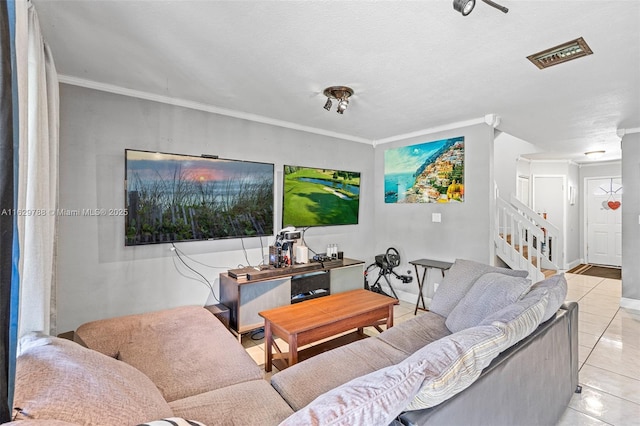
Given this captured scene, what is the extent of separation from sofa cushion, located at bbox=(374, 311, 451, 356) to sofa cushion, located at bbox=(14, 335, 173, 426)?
4.68ft

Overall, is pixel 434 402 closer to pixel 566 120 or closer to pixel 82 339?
pixel 82 339

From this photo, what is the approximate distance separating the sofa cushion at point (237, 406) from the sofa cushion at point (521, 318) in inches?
41.0

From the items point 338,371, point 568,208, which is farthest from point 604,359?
point 568,208

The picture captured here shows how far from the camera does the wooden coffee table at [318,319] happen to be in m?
2.26

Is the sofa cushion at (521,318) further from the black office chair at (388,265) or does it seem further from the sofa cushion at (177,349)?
the black office chair at (388,265)

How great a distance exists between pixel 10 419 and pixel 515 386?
1.81m

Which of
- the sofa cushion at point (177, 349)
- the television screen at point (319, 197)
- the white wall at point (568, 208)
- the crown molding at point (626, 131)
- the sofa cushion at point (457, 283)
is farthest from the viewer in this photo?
the white wall at point (568, 208)

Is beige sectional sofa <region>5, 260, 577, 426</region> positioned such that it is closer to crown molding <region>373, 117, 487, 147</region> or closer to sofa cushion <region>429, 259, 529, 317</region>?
sofa cushion <region>429, 259, 529, 317</region>

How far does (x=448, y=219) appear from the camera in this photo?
3.92m

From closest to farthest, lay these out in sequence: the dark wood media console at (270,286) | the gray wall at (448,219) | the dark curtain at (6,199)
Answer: the dark curtain at (6,199) → the dark wood media console at (270,286) → the gray wall at (448,219)

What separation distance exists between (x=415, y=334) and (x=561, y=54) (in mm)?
2191

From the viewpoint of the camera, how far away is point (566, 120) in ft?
11.7

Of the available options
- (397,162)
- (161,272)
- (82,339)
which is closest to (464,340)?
(82,339)

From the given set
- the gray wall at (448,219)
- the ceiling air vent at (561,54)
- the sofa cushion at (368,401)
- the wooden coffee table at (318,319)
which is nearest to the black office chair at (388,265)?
the gray wall at (448,219)
